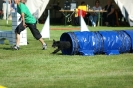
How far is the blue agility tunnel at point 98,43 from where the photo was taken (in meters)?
12.9

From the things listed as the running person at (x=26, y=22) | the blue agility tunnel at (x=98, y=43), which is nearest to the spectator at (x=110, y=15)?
the running person at (x=26, y=22)

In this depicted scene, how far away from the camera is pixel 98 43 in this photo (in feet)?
43.0

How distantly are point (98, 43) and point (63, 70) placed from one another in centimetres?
294

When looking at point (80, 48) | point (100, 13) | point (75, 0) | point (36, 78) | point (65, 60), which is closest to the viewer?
point (36, 78)

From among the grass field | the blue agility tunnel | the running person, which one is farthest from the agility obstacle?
the blue agility tunnel

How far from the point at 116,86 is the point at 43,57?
14.4 ft

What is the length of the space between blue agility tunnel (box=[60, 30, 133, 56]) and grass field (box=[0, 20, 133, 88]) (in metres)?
0.30

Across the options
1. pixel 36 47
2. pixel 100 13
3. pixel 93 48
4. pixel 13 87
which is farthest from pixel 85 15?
pixel 13 87

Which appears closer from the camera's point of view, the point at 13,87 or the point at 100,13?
the point at 13,87

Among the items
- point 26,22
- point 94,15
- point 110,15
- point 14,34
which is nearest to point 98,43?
point 26,22

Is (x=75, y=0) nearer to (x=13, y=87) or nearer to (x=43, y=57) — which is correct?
(x=43, y=57)

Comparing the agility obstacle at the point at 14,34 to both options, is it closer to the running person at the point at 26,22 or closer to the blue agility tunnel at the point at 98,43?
the running person at the point at 26,22

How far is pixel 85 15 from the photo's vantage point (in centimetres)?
2894

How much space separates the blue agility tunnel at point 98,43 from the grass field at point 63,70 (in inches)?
11.7
